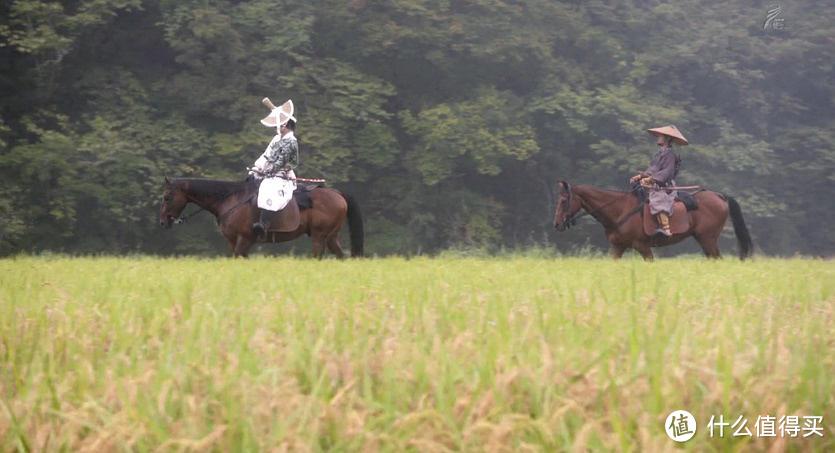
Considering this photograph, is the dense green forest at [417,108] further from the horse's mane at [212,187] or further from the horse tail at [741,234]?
the horse tail at [741,234]

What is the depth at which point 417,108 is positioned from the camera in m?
34.3

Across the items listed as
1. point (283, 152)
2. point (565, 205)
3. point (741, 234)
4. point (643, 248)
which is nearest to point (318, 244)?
point (283, 152)

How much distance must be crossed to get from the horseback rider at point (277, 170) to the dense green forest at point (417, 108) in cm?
1039

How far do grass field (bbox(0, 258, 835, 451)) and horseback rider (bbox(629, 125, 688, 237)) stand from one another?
33.7 feet

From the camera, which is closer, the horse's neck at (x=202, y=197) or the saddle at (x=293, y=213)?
the horse's neck at (x=202, y=197)

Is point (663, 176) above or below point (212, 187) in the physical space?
above

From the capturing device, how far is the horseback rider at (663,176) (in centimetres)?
1589

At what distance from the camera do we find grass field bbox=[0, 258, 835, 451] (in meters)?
2.71

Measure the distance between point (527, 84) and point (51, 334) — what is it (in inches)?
1288

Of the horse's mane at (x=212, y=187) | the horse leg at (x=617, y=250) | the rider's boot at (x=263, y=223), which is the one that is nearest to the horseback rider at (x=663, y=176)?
the horse leg at (x=617, y=250)

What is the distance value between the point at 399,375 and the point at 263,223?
11.9 metres

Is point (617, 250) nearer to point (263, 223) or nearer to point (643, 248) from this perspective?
point (643, 248)

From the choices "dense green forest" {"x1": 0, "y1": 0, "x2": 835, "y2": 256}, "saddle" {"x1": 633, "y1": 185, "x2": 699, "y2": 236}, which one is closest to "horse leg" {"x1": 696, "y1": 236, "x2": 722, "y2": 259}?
"saddle" {"x1": 633, "y1": 185, "x2": 699, "y2": 236}

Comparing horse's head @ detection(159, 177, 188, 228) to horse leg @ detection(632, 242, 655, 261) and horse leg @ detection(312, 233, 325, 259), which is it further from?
horse leg @ detection(632, 242, 655, 261)
